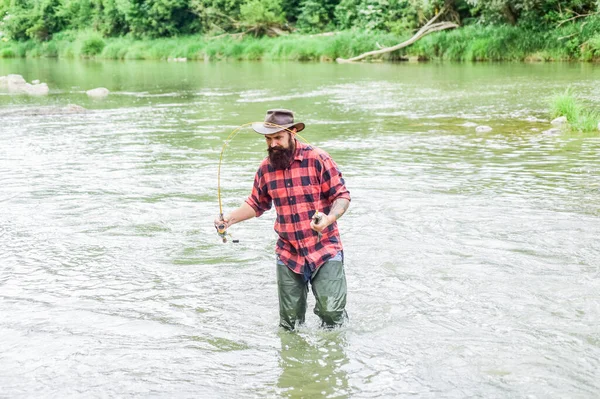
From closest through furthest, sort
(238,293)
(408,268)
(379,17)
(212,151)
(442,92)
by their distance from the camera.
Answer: (238,293) → (408,268) → (212,151) → (442,92) → (379,17)

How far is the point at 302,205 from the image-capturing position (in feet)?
16.6

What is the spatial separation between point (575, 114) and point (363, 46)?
24.0 m

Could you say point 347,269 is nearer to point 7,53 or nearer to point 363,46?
point 363,46

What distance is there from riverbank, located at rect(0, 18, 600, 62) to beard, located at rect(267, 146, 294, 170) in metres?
25.0

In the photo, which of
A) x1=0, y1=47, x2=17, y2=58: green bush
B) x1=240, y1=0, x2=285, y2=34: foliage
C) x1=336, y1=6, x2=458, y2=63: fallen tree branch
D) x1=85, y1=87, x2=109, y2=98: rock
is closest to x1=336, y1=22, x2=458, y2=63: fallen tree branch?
x1=336, y1=6, x2=458, y2=63: fallen tree branch

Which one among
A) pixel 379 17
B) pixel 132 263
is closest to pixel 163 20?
pixel 379 17

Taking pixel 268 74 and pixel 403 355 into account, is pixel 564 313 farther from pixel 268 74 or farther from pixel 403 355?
pixel 268 74

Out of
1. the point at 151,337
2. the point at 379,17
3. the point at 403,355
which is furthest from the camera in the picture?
the point at 379,17

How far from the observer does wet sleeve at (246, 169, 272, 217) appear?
17.0 ft

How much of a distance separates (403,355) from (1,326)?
9.56ft

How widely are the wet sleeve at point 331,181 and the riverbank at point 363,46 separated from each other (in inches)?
975

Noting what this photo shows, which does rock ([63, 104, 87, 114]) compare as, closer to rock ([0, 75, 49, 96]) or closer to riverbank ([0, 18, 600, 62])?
rock ([0, 75, 49, 96])

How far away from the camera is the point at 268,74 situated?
31.6 m

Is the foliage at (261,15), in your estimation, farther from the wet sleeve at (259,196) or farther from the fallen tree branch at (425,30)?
the wet sleeve at (259,196)
